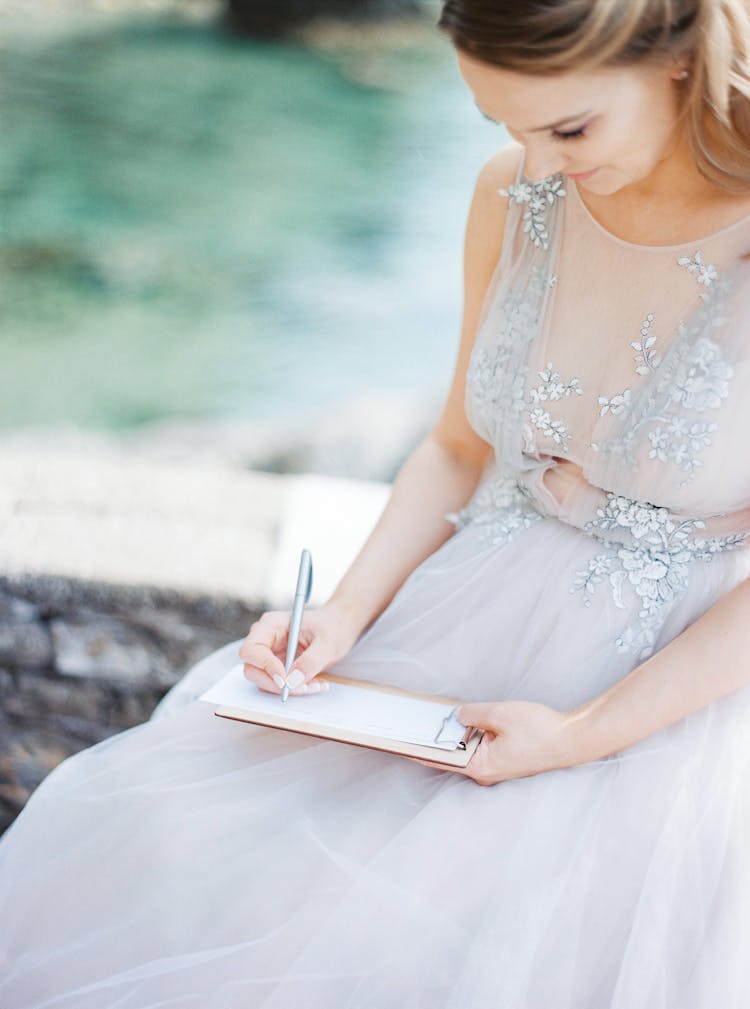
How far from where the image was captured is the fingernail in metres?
1.05

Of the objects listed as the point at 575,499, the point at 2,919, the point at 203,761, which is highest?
the point at 575,499

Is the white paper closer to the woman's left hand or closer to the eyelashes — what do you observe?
the woman's left hand

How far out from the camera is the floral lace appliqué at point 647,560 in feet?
3.39

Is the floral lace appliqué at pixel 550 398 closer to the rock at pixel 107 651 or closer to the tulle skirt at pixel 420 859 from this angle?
the tulle skirt at pixel 420 859

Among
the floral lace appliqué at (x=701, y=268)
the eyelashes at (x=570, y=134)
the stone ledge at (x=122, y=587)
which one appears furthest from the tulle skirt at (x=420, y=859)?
the stone ledge at (x=122, y=587)

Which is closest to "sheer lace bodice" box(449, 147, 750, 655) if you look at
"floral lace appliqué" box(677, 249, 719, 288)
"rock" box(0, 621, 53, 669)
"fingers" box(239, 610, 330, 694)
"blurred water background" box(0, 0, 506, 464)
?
"floral lace appliqué" box(677, 249, 719, 288)

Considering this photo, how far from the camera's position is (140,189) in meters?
3.24

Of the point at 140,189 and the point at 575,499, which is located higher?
the point at 575,499

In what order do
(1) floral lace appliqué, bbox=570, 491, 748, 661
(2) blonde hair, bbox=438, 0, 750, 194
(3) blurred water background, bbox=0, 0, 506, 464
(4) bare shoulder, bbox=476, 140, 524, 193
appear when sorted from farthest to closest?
(3) blurred water background, bbox=0, 0, 506, 464, (4) bare shoulder, bbox=476, 140, 524, 193, (1) floral lace appliqué, bbox=570, 491, 748, 661, (2) blonde hair, bbox=438, 0, 750, 194

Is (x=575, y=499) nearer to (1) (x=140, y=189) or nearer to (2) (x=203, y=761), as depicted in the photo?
(2) (x=203, y=761)

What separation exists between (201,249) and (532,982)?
2.78m

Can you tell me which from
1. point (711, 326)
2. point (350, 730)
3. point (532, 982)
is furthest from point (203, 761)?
point (711, 326)

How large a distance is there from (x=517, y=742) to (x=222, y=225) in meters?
2.61

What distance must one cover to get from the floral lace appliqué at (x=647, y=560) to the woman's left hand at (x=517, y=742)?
0.12 meters
